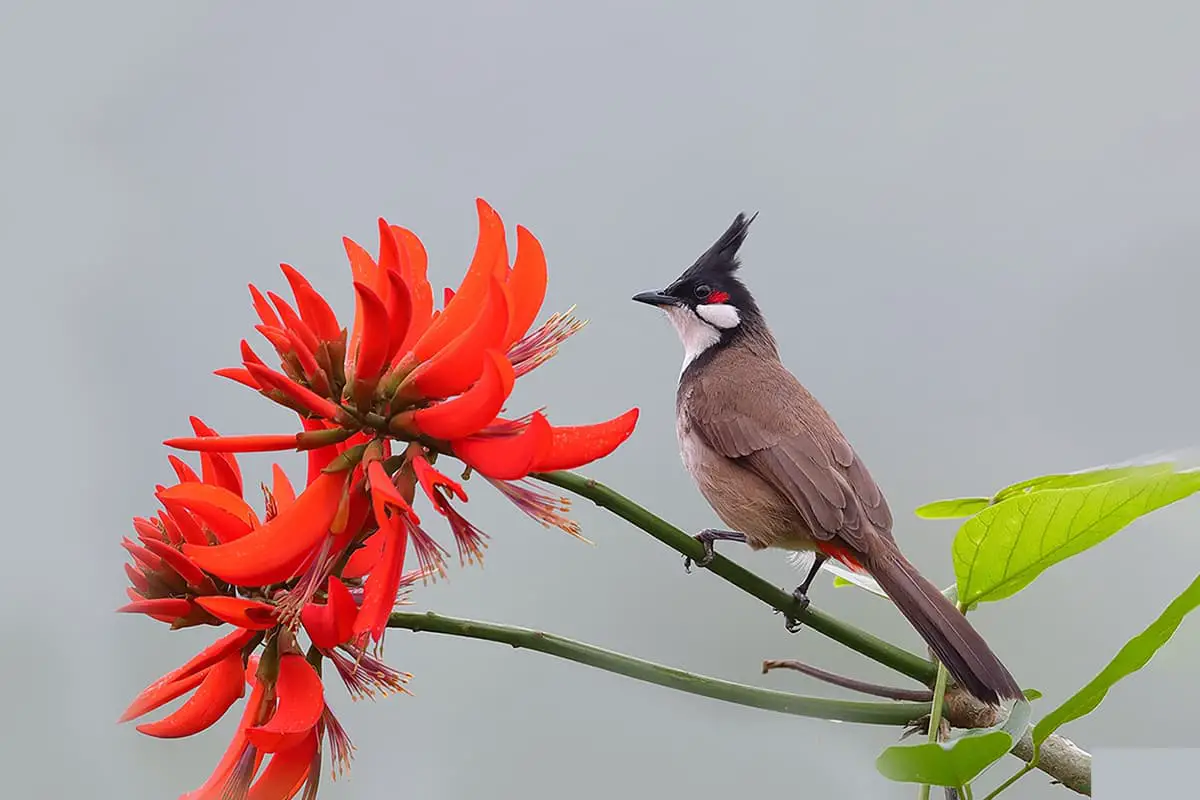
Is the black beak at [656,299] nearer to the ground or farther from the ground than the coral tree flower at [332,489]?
farther from the ground

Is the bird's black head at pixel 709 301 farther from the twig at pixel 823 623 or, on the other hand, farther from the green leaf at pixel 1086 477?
the twig at pixel 823 623

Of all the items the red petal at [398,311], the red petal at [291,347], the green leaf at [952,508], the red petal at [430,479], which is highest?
the green leaf at [952,508]

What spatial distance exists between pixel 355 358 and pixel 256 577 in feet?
0.47

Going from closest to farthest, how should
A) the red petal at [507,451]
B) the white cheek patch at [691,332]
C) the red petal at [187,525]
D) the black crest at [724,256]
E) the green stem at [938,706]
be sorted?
the red petal at [507,451] < the red petal at [187,525] < the green stem at [938,706] < the black crest at [724,256] < the white cheek patch at [691,332]

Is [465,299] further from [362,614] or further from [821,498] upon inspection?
[821,498]

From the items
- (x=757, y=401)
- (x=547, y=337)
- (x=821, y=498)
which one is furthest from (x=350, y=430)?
(x=757, y=401)

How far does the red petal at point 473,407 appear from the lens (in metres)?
0.66

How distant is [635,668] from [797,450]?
0.98 metres

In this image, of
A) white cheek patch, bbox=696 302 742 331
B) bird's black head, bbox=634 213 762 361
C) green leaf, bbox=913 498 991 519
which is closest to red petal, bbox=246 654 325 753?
green leaf, bbox=913 498 991 519

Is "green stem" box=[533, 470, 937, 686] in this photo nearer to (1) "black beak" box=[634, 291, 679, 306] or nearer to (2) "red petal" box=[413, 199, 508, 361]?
(2) "red petal" box=[413, 199, 508, 361]

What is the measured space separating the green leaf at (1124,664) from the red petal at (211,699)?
48 centimetres

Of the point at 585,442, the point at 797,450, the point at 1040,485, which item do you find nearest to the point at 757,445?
the point at 797,450

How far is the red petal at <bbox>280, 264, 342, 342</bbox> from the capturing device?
728 mm

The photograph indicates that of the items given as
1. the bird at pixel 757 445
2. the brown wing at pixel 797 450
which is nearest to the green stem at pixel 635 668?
the bird at pixel 757 445
